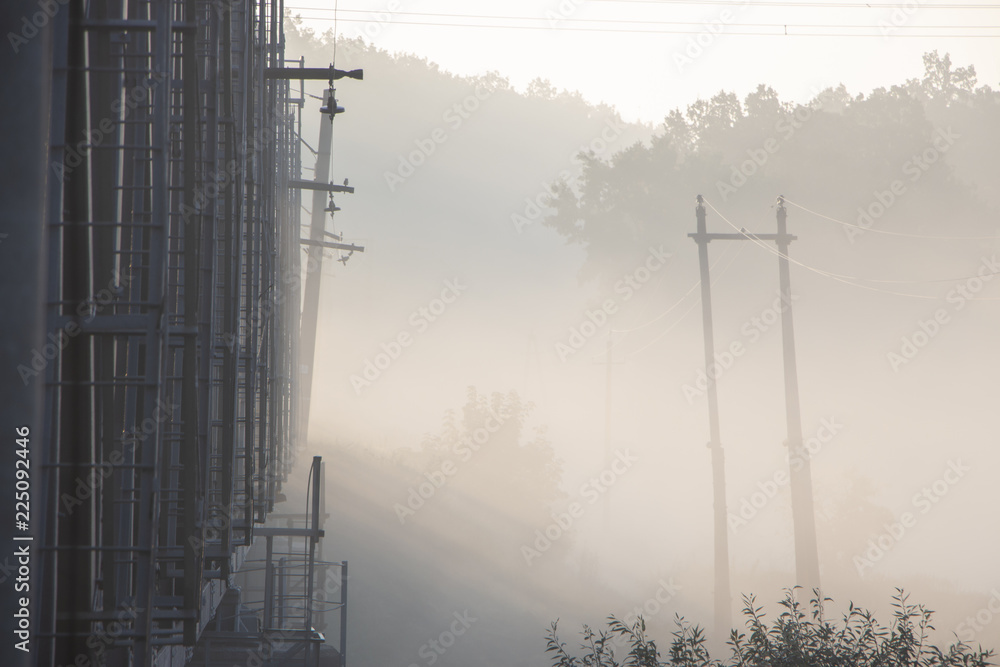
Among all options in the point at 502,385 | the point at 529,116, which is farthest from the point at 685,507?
the point at 529,116

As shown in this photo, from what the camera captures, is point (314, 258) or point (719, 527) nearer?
point (719, 527)

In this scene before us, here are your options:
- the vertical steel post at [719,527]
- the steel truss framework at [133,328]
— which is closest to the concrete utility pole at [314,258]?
the vertical steel post at [719,527]

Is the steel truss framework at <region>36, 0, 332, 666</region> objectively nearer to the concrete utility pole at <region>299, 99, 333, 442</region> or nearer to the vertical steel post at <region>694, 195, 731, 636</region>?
the vertical steel post at <region>694, 195, 731, 636</region>

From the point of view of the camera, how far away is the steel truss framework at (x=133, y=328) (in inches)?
141

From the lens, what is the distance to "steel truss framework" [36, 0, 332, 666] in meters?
3.59

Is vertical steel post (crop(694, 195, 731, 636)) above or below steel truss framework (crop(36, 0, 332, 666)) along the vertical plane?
below

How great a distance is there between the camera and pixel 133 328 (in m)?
3.59

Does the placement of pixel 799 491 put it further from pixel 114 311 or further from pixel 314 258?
pixel 114 311

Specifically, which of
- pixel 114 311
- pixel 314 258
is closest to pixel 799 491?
pixel 314 258

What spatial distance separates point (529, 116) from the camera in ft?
414

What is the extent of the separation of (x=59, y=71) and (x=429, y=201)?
360 ft

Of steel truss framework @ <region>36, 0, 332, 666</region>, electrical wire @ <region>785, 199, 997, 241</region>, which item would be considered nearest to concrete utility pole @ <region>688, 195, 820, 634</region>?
steel truss framework @ <region>36, 0, 332, 666</region>

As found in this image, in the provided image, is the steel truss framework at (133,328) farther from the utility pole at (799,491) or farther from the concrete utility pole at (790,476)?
the concrete utility pole at (790,476)

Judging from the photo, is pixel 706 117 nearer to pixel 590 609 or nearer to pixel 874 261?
pixel 874 261
